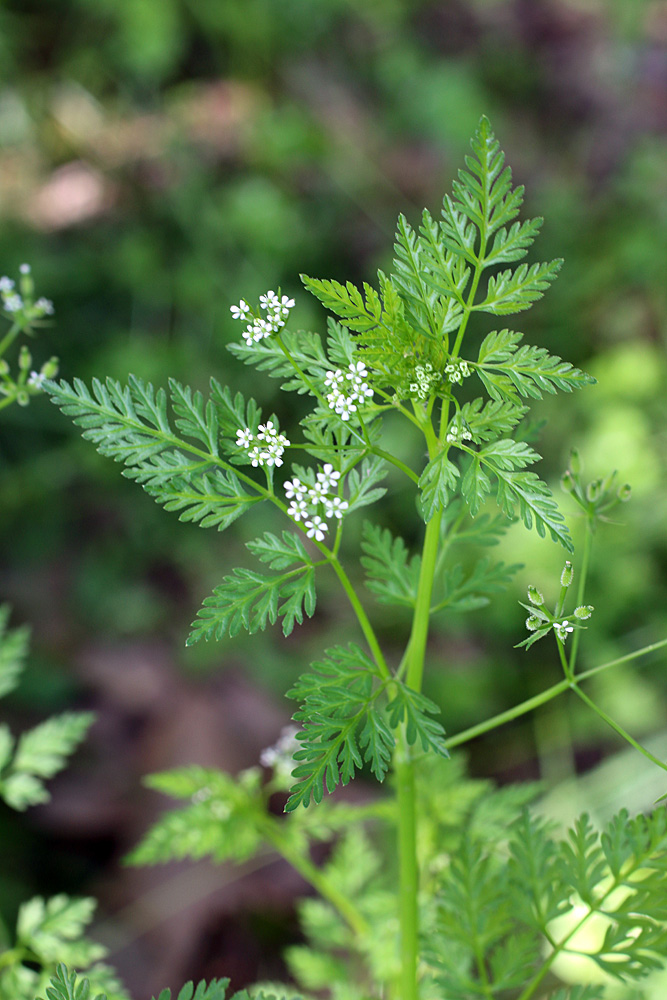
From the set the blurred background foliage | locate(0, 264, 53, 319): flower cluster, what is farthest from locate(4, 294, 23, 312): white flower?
the blurred background foliage

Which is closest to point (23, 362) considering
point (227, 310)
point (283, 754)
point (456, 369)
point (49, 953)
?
point (456, 369)

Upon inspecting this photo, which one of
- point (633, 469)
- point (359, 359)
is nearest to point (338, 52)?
point (633, 469)

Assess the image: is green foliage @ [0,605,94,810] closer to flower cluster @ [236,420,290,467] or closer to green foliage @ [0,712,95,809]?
green foliage @ [0,712,95,809]

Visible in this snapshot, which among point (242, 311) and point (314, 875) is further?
point (314, 875)

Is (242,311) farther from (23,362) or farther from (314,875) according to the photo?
(314,875)

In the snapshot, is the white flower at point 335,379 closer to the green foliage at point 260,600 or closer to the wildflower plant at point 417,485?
the wildflower plant at point 417,485

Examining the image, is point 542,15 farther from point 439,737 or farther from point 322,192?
point 439,737

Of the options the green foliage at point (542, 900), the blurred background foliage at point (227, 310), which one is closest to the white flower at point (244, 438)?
the green foliage at point (542, 900)
